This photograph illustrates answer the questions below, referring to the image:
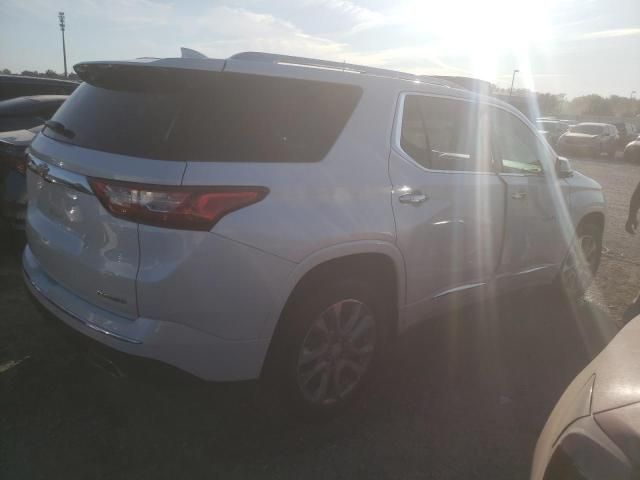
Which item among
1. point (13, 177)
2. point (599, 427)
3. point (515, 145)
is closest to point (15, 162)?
point (13, 177)

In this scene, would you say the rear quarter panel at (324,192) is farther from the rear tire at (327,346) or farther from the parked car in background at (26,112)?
the parked car in background at (26,112)

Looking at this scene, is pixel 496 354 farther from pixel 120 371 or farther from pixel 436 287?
pixel 120 371

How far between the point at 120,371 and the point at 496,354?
275cm

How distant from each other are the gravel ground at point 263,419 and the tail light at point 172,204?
649 mm

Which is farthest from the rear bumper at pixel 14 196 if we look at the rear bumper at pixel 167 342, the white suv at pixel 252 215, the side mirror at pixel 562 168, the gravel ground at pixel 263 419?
the side mirror at pixel 562 168

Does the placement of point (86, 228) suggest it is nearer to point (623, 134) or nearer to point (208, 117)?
point (208, 117)

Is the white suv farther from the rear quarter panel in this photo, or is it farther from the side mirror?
the side mirror

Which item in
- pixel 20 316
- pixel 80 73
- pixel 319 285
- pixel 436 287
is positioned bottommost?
pixel 20 316

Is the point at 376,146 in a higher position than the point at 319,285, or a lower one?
higher

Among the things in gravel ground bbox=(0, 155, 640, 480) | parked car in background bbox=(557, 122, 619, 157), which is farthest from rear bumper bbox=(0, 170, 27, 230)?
parked car in background bbox=(557, 122, 619, 157)

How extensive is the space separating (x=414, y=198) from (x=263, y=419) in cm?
150

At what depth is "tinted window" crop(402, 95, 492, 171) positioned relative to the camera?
3.00 m

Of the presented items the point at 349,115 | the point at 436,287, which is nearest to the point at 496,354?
the point at 436,287

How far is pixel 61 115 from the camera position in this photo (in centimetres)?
268
